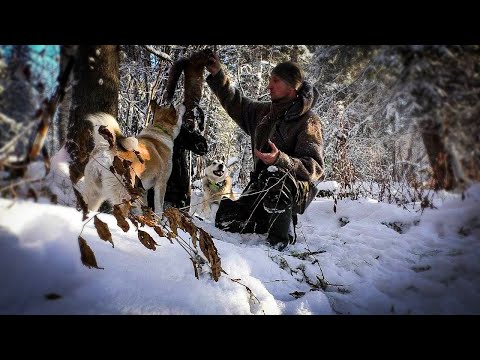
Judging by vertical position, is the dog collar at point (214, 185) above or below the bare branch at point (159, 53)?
below

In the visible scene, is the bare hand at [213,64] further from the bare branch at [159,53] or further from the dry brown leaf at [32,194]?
the dry brown leaf at [32,194]

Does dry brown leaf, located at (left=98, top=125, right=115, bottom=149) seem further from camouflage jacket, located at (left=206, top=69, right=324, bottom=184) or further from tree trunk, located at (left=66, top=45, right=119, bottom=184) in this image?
camouflage jacket, located at (left=206, top=69, right=324, bottom=184)

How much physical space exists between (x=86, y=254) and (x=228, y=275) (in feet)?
2.12

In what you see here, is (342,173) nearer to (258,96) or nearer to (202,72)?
(258,96)

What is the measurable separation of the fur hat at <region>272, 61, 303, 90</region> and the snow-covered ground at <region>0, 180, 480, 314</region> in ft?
3.57

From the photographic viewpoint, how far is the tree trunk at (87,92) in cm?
123

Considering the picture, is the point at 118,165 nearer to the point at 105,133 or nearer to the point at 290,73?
the point at 105,133

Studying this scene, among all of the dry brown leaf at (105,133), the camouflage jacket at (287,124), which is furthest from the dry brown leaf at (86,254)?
the camouflage jacket at (287,124)

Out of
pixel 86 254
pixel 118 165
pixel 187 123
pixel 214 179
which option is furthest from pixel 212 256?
pixel 214 179

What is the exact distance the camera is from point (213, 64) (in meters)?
1.94

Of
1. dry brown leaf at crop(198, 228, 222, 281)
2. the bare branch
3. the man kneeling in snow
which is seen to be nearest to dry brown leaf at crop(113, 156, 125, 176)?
dry brown leaf at crop(198, 228, 222, 281)

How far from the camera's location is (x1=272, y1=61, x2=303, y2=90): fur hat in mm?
1841

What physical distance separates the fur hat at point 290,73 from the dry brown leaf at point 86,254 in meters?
1.51
